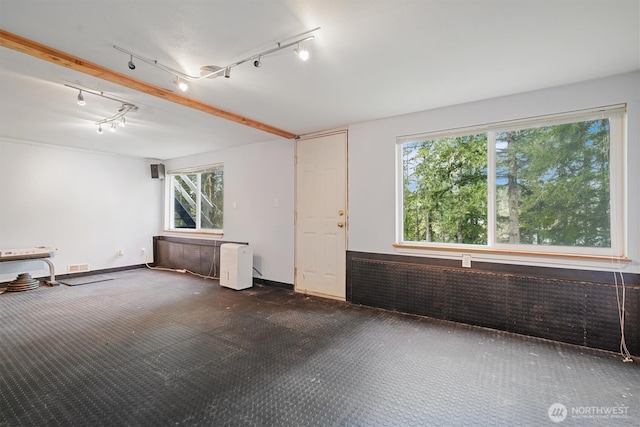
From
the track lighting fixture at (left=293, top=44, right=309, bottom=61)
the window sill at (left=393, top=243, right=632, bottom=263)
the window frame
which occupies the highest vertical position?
the track lighting fixture at (left=293, top=44, right=309, bottom=61)

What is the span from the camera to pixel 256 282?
4680mm

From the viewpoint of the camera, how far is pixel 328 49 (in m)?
2.02

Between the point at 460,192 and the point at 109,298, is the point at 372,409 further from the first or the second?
the point at 109,298

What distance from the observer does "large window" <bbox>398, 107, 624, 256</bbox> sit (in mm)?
2486

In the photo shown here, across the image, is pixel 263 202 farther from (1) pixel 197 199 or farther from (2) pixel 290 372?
(2) pixel 290 372

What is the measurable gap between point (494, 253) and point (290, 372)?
7.26 ft

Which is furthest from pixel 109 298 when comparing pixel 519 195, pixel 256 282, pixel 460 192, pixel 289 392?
pixel 519 195

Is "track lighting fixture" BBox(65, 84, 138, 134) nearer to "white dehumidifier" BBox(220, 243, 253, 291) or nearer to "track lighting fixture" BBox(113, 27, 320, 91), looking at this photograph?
"track lighting fixture" BBox(113, 27, 320, 91)

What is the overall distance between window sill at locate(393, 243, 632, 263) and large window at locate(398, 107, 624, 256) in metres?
0.07

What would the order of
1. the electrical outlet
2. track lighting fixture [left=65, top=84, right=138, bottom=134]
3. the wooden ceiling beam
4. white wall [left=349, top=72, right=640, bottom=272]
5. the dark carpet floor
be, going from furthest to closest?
the electrical outlet < track lighting fixture [left=65, top=84, right=138, bottom=134] < white wall [left=349, top=72, right=640, bottom=272] < the wooden ceiling beam < the dark carpet floor

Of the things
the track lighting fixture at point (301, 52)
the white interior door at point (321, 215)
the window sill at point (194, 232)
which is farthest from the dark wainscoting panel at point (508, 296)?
the window sill at point (194, 232)

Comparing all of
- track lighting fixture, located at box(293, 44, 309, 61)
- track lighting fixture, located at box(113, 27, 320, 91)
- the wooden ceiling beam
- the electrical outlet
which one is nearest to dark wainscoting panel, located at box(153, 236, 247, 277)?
the wooden ceiling beam

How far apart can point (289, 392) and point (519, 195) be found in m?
2.69

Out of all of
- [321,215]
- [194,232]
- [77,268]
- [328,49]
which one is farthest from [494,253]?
[77,268]
